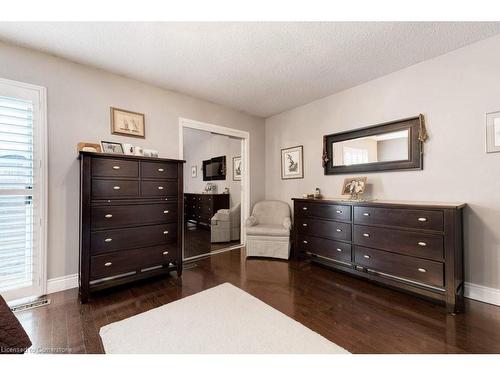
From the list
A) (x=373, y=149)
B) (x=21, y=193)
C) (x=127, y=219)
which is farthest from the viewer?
(x=373, y=149)

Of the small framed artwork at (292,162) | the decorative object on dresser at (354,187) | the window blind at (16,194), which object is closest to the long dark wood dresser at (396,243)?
the decorative object on dresser at (354,187)

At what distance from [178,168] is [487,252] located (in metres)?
3.38

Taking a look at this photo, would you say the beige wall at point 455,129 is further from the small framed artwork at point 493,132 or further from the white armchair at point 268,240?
the white armchair at point 268,240

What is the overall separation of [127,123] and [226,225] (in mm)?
2326

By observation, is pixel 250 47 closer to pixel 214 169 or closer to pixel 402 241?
pixel 214 169

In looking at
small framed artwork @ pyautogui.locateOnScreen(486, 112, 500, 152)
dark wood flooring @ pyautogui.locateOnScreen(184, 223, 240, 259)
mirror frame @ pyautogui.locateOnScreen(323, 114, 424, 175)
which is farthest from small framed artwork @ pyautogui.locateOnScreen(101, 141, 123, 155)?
small framed artwork @ pyautogui.locateOnScreen(486, 112, 500, 152)

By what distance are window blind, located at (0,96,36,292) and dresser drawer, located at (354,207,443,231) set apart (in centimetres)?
355

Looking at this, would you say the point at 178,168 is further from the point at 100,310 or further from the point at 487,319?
the point at 487,319

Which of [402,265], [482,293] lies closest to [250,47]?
[402,265]

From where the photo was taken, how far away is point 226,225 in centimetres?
414

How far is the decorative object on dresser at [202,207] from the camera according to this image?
12.4 ft

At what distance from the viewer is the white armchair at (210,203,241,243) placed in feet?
13.2

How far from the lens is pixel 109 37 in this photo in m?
2.07

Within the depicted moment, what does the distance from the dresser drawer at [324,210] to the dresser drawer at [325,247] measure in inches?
12.8
